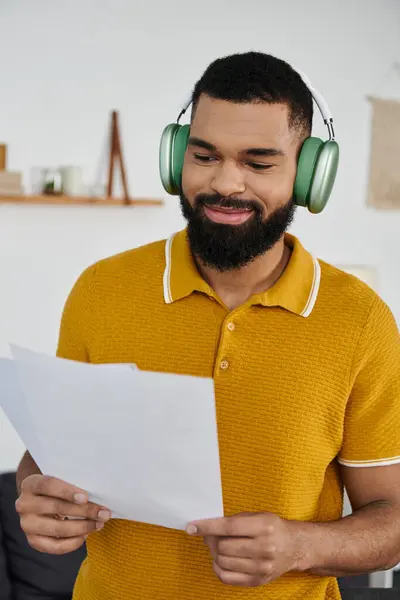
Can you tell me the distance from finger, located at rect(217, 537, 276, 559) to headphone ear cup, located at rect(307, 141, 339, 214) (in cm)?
50

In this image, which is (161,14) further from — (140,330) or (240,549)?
(240,549)

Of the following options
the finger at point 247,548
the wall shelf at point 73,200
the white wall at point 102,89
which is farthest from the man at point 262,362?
the white wall at point 102,89

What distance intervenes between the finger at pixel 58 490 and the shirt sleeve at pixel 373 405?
0.40 m

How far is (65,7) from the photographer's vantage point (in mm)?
3053

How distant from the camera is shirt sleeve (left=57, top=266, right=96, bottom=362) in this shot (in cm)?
119

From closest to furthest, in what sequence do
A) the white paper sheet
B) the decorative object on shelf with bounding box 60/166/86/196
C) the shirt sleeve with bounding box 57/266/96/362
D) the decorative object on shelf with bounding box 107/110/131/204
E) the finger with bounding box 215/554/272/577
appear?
the white paper sheet, the finger with bounding box 215/554/272/577, the shirt sleeve with bounding box 57/266/96/362, the decorative object on shelf with bounding box 60/166/86/196, the decorative object on shelf with bounding box 107/110/131/204

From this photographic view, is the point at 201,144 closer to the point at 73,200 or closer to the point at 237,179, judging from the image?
the point at 237,179

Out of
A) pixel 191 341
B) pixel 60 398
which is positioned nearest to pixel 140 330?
pixel 191 341

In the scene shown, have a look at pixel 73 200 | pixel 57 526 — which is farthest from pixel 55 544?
pixel 73 200

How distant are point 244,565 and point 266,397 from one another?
0.25 m

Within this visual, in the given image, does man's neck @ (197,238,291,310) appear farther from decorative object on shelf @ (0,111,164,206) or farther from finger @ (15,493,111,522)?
decorative object on shelf @ (0,111,164,206)

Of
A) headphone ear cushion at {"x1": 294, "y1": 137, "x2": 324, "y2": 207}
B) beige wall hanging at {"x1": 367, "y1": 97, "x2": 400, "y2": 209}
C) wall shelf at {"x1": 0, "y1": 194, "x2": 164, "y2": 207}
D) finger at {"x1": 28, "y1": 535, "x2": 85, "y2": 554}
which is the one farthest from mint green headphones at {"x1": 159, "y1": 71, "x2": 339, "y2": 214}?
beige wall hanging at {"x1": 367, "y1": 97, "x2": 400, "y2": 209}

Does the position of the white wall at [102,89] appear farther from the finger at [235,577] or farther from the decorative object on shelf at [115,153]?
the finger at [235,577]

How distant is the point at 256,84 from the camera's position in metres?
1.10
